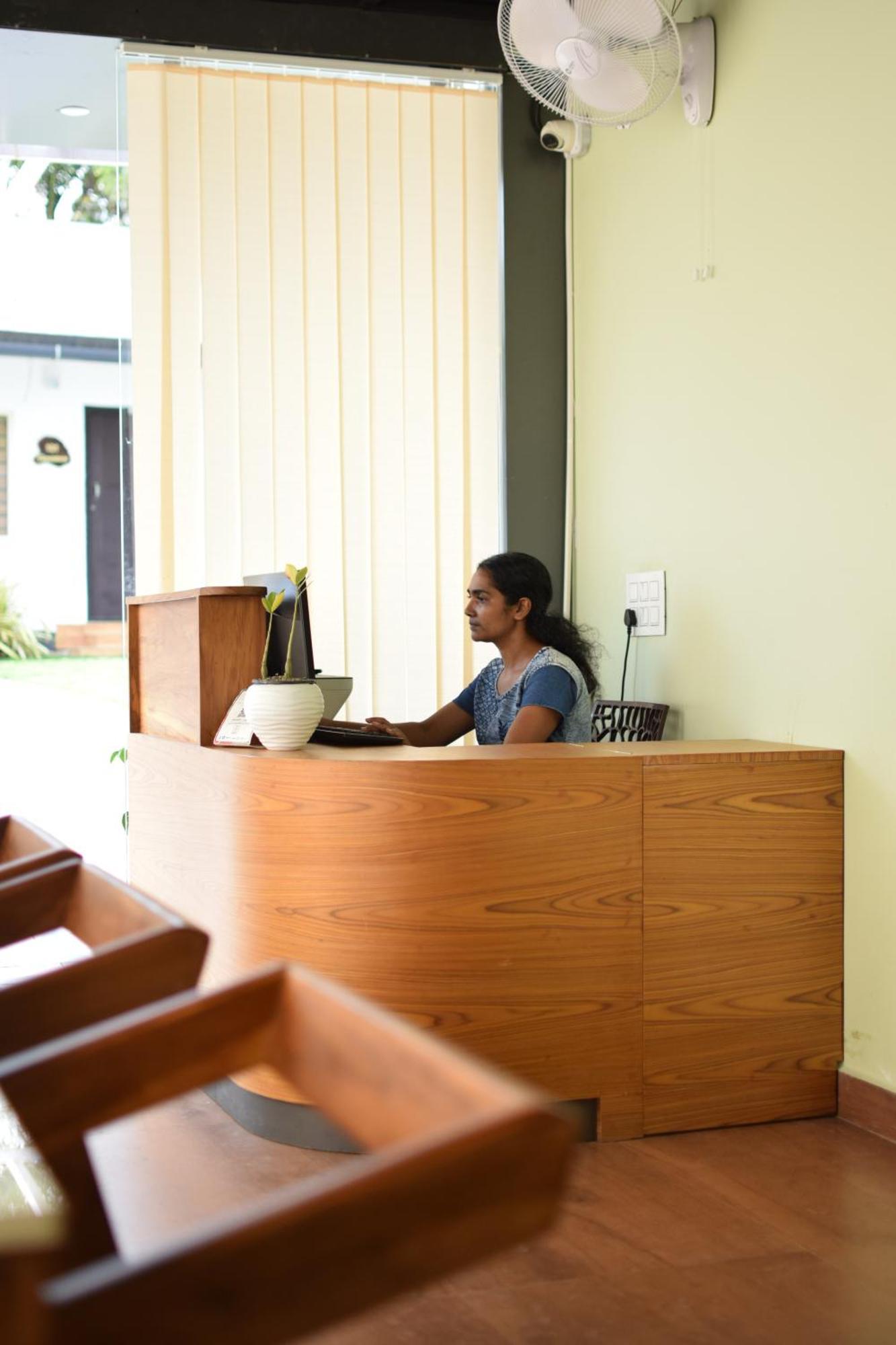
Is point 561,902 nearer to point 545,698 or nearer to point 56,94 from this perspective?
point 545,698

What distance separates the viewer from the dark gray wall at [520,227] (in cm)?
407

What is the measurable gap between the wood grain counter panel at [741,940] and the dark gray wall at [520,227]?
1.62 m

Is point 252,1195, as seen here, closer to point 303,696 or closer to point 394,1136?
point 303,696

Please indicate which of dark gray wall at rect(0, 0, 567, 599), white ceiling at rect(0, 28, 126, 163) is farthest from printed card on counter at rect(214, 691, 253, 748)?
white ceiling at rect(0, 28, 126, 163)

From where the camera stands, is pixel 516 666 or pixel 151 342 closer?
pixel 516 666

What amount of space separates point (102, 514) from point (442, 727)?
8555 mm

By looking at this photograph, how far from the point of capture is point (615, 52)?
3246mm

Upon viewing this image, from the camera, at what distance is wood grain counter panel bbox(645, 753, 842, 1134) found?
271 cm

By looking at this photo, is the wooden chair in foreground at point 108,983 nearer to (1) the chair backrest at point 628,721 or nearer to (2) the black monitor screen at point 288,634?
(2) the black monitor screen at point 288,634

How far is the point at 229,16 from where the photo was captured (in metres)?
4.00

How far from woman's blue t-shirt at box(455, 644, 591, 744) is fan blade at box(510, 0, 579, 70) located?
1.45m

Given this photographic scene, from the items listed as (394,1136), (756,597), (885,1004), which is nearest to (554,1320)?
(885,1004)

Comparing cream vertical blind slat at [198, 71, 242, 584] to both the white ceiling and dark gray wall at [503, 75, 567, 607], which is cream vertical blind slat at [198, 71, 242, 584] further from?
dark gray wall at [503, 75, 567, 607]

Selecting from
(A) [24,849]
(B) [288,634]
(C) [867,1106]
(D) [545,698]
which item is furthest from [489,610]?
(A) [24,849]
